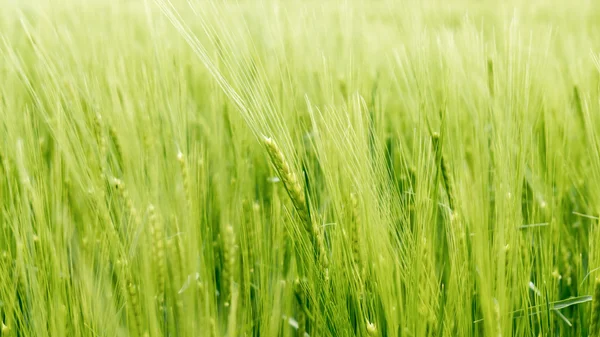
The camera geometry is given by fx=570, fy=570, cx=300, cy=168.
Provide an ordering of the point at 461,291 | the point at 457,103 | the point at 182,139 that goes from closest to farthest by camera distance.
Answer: the point at 461,291
the point at 182,139
the point at 457,103

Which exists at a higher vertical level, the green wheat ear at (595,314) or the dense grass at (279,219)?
the dense grass at (279,219)

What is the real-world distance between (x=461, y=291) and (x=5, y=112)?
2.01 feet

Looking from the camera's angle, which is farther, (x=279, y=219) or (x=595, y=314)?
(x=279, y=219)

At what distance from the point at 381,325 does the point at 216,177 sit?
37 cm

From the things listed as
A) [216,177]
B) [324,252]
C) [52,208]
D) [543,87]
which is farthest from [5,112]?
[543,87]

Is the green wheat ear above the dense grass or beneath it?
beneath

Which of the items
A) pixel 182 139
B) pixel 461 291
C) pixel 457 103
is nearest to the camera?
pixel 461 291

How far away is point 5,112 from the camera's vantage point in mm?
749

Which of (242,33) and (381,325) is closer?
(381,325)

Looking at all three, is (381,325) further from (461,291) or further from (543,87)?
(543,87)

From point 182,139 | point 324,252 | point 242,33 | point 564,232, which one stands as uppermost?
point 242,33

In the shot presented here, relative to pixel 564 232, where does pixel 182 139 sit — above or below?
above

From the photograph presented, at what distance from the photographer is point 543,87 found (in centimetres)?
91

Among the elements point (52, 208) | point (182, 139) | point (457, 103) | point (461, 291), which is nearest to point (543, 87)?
point (457, 103)
